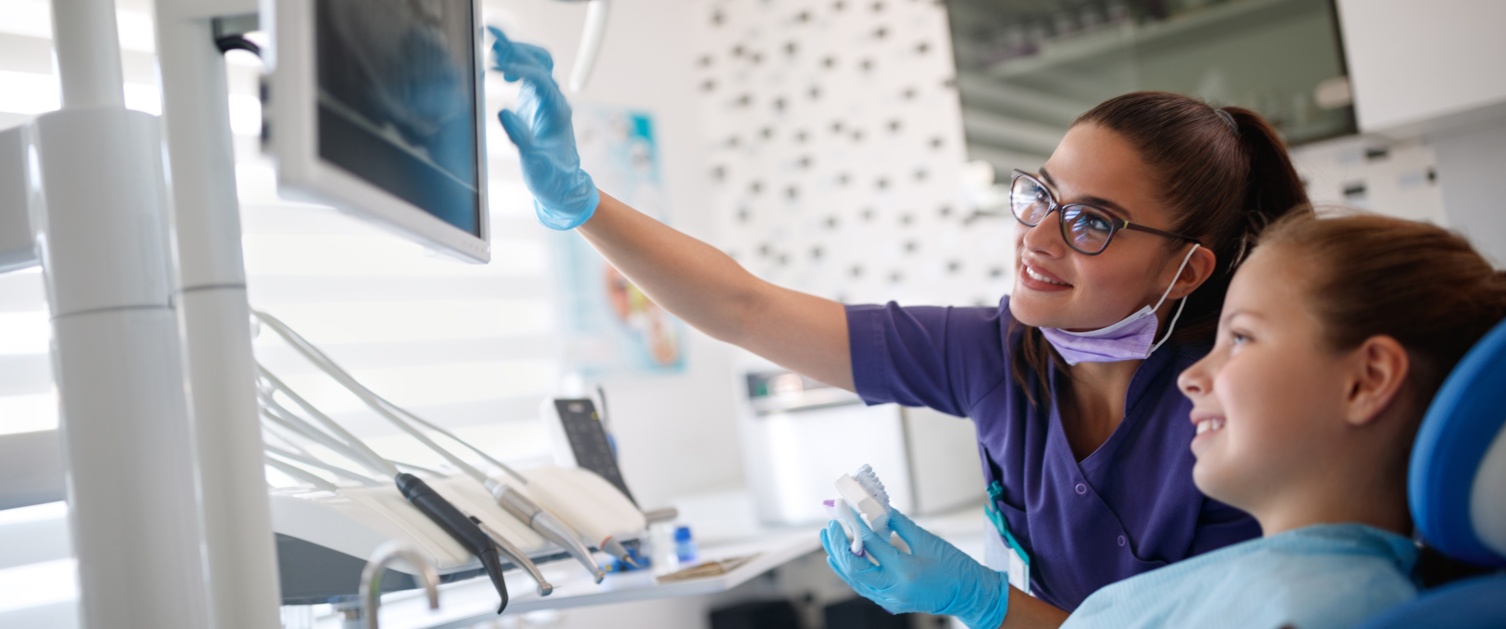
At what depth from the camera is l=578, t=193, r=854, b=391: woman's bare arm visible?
131cm

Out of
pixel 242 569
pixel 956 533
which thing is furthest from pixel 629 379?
pixel 242 569

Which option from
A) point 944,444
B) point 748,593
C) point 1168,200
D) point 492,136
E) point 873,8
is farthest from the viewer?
point 873,8

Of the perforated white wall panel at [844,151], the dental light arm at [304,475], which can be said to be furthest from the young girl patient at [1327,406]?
the perforated white wall panel at [844,151]

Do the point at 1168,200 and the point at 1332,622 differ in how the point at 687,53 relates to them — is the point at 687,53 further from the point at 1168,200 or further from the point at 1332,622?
the point at 1332,622

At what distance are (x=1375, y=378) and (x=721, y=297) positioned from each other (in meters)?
0.74

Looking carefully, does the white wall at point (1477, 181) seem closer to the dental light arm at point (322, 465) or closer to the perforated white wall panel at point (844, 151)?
the perforated white wall panel at point (844, 151)

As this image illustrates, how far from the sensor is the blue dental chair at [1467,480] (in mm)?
695

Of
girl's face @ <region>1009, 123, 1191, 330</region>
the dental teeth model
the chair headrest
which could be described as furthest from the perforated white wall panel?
the chair headrest

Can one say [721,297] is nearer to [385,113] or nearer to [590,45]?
[590,45]

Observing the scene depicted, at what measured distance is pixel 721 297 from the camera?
137 centimetres

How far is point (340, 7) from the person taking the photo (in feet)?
2.35

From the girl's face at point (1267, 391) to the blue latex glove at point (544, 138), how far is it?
0.67m

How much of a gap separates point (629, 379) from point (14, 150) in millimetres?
2380

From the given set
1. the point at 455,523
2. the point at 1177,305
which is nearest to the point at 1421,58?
the point at 1177,305
